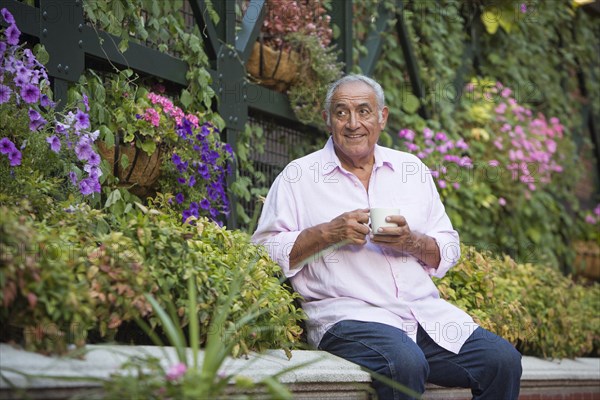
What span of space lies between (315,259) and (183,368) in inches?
47.0

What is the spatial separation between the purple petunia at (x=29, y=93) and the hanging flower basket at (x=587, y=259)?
545 centimetres

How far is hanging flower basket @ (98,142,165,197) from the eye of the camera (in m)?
3.77

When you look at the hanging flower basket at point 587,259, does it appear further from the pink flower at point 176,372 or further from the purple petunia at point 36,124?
the pink flower at point 176,372

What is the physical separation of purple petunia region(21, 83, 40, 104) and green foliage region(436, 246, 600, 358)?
1861 mm

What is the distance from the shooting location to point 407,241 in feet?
10.1

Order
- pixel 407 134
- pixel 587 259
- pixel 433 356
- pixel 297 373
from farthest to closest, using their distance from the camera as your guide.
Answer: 1. pixel 587 259
2. pixel 407 134
3. pixel 433 356
4. pixel 297 373

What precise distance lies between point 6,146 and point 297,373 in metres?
Result: 1.29

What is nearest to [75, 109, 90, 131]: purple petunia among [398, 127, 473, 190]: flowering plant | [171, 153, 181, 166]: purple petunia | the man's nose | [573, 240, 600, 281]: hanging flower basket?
[171, 153, 181, 166]: purple petunia

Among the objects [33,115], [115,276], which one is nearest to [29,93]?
[33,115]

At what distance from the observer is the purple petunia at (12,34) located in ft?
10.5

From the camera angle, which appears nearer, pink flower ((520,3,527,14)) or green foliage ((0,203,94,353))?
green foliage ((0,203,94,353))

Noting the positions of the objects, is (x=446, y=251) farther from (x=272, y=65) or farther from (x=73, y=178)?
(x=272, y=65)

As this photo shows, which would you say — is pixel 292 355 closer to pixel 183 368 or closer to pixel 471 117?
pixel 183 368

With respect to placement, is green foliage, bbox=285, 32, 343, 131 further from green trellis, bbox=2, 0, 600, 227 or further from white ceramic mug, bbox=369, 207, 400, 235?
white ceramic mug, bbox=369, 207, 400, 235
